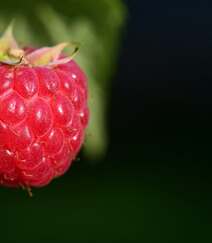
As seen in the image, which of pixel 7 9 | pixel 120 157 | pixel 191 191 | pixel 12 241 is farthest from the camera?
pixel 120 157

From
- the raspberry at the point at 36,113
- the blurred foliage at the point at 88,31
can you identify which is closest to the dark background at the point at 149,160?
the blurred foliage at the point at 88,31

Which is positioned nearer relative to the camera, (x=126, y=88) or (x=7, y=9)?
(x=7, y=9)

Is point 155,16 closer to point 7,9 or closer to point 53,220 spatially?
point 53,220

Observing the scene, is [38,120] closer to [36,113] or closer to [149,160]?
[36,113]

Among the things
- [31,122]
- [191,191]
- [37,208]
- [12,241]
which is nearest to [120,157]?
[191,191]

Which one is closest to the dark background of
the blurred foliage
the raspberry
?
the blurred foliage

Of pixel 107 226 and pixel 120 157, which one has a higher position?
pixel 107 226

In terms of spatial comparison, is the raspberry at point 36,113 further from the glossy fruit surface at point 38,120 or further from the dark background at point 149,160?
the dark background at point 149,160
